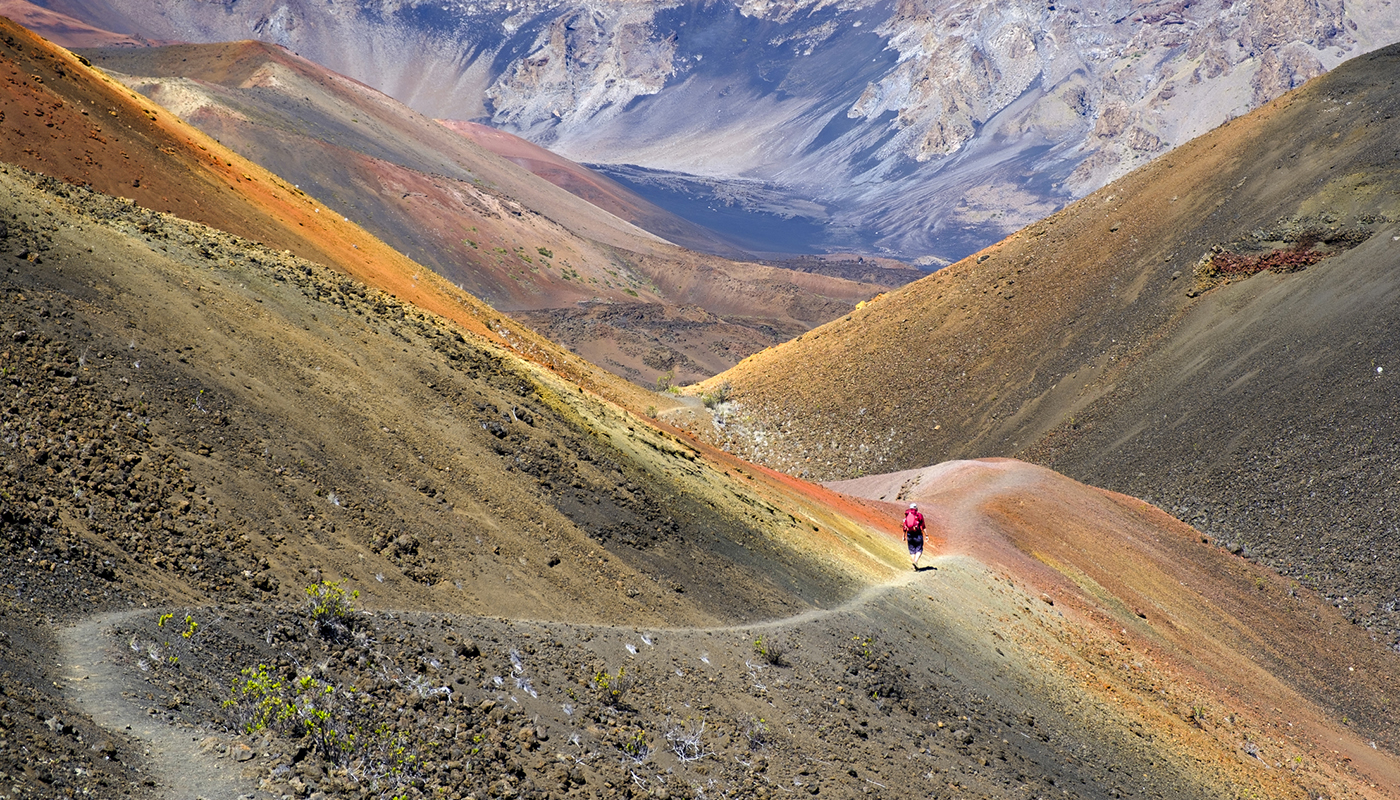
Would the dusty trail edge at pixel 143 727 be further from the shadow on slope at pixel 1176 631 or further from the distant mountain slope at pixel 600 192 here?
the distant mountain slope at pixel 600 192

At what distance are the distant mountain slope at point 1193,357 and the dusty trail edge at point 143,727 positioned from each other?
24246 millimetres

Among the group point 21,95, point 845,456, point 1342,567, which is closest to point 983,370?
point 845,456

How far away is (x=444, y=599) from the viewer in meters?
10.2

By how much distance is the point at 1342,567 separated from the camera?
24.0m

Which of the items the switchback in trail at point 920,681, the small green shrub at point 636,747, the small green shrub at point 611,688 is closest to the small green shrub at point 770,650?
the switchback in trail at point 920,681

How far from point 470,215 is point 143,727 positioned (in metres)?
79.3

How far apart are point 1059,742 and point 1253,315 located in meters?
24.6

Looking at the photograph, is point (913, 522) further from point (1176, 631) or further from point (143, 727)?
point (143, 727)

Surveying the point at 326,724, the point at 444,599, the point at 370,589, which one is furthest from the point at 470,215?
the point at 326,724

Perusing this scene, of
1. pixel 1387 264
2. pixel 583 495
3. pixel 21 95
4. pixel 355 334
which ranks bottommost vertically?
pixel 583 495

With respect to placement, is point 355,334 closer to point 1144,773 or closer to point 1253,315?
point 1144,773

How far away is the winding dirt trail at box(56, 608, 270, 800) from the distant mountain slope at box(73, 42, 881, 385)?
2275 inches

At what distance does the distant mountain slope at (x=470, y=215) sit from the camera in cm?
7175

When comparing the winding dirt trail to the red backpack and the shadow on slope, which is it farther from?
the red backpack
